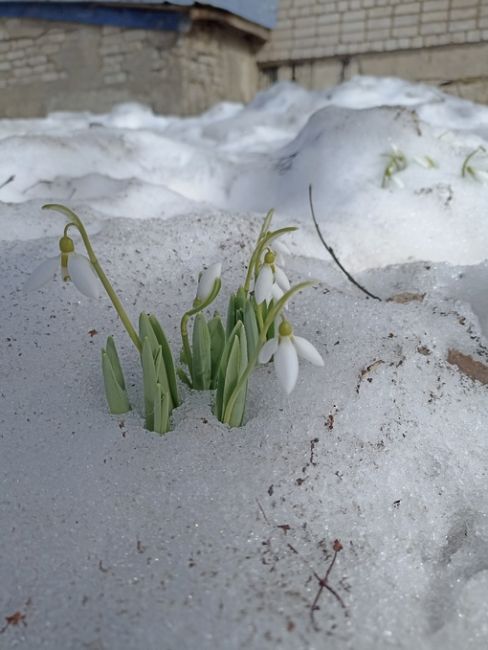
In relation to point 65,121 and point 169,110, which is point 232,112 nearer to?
point 169,110

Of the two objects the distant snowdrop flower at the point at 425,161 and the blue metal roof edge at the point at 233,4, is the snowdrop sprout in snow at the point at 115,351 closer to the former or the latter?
the distant snowdrop flower at the point at 425,161

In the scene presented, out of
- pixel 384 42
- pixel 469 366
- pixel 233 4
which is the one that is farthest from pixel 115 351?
pixel 384 42

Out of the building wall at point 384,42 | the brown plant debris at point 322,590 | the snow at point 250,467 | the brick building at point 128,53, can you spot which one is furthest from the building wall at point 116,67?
the brown plant debris at point 322,590

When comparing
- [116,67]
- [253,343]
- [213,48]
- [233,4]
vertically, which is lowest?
[253,343]

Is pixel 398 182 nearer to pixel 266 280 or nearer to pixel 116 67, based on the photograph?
pixel 266 280

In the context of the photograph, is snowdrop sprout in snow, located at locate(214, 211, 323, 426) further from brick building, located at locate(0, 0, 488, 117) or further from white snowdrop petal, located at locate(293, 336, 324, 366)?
brick building, located at locate(0, 0, 488, 117)

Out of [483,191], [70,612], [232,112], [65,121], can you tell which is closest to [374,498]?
[70,612]

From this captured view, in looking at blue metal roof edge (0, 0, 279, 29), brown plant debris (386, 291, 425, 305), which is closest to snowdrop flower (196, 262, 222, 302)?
brown plant debris (386, 291, 425, 305)
